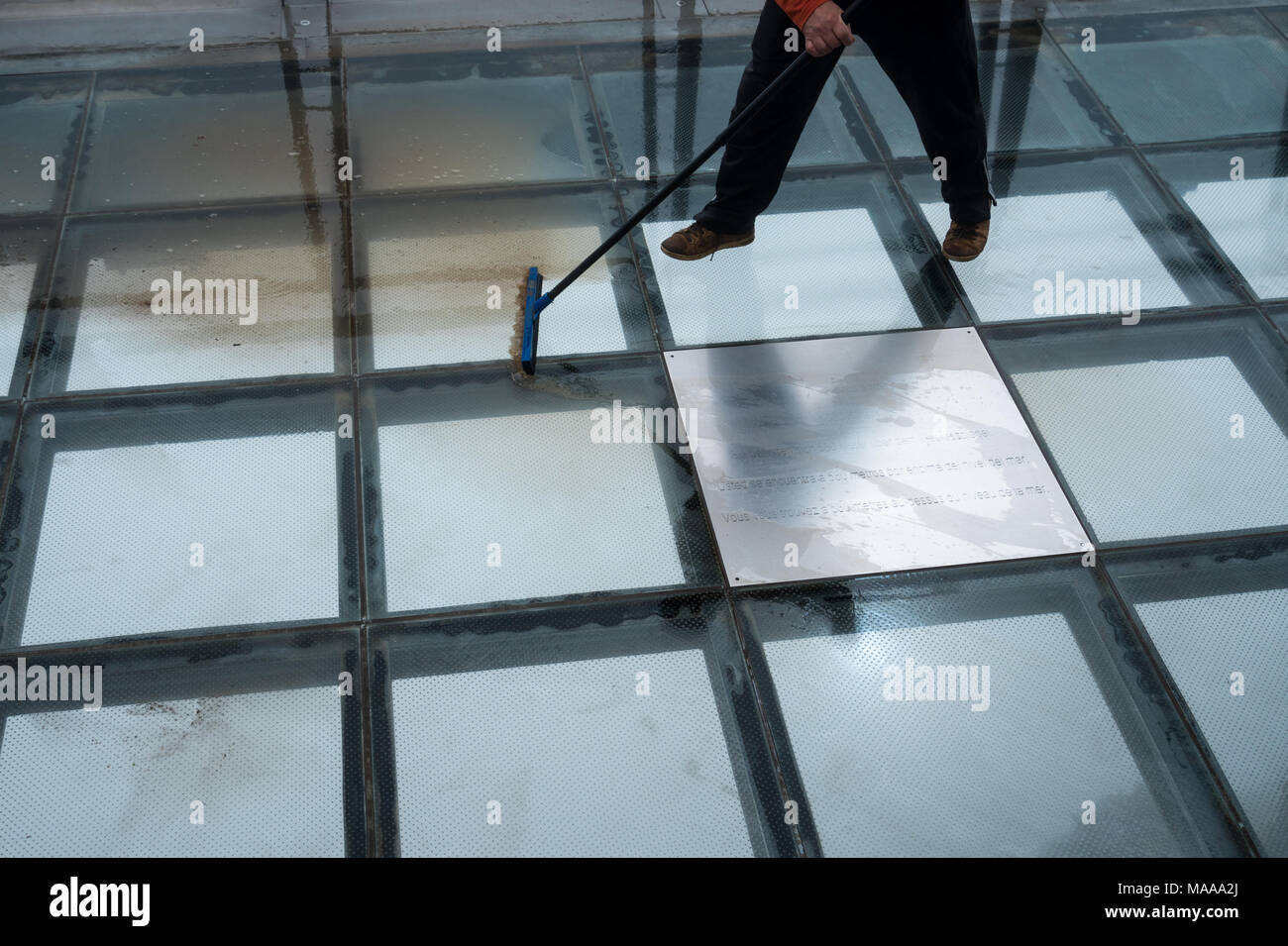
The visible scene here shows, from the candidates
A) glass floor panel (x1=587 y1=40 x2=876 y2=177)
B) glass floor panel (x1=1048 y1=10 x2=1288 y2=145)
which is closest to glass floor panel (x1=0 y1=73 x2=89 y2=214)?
glass floor panel (x1=587 y1=40 x2=876 y2=177)

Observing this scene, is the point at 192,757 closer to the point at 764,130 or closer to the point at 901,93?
the point at 764,130

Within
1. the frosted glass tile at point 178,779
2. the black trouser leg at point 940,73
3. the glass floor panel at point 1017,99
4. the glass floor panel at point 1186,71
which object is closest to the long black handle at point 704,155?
the black trouser leg at point 940,73

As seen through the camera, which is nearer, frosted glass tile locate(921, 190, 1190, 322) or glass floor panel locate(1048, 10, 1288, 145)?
frosted glass tile locate(921, 190, 1190, 322)

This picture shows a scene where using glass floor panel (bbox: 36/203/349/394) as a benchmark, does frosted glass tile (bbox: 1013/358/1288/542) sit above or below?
below

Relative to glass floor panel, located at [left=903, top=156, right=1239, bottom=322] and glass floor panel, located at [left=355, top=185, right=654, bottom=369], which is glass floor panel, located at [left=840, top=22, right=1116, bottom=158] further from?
glass floor panel, located at [left=355, top=185, right=654, bottom=369]

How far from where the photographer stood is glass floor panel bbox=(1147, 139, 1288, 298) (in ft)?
11.7

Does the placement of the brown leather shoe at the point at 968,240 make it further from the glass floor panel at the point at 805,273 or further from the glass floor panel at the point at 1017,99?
the glass floor panel at the point at 1017,99

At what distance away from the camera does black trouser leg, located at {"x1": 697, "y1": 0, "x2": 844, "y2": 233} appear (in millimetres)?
3105

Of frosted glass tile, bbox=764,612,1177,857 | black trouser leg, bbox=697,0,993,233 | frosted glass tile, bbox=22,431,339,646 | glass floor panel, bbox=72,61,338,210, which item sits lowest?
frosted glass tile, bbox=764,612,1177,857

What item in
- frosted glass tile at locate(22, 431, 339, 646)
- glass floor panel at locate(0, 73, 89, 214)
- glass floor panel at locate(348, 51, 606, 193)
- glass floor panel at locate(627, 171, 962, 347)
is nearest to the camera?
frosted glass tile at locate(22, 431, 339, 646)

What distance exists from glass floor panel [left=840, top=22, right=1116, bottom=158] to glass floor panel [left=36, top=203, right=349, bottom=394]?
1799 millimetres

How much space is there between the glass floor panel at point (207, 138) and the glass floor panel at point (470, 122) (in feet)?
0.45

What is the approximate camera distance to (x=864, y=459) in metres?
2.98

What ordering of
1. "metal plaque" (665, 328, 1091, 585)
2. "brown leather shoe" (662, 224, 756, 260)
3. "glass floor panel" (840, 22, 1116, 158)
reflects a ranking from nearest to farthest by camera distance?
"metal plaque" (665, 328, 1091, 585) → "brown leather shoe" (662, 224, 756, 260) → "glass floor panel" (840, 22, 1116, 158)
